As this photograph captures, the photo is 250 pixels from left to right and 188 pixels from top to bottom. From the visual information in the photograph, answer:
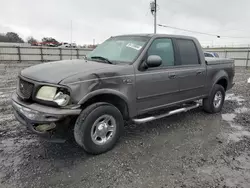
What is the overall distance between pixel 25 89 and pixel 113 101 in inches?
53.7

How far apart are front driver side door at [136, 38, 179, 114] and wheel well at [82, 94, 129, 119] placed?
0.25m

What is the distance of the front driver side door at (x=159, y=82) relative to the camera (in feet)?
12.1

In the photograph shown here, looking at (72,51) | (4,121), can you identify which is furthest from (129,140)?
(72,51)

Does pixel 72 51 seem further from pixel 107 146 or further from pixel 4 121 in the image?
pixel 107 146

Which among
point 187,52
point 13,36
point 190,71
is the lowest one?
point 190,71

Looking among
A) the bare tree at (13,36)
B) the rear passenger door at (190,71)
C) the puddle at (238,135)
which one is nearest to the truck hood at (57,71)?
the rear passenger door at (190,71)

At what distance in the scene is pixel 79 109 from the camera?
9.45 ft

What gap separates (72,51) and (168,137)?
19128 millimetres

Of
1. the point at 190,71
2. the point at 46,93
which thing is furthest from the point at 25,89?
the point at 190,71

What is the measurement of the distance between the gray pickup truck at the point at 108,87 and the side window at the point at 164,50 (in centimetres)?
1

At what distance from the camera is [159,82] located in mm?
3939

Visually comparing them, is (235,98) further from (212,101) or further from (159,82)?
(159,82)

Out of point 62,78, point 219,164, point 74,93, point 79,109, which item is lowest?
point 219,164

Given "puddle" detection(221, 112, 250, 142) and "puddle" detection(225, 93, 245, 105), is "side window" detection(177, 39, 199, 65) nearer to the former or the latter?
"puddle" detection(221, 112, 250, 142)
